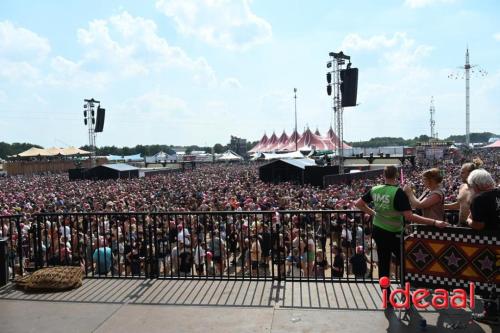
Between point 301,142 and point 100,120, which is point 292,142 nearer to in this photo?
point 301,142

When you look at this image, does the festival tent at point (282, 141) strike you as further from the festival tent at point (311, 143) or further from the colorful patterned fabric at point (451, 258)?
the colorful patterned fabric at point (451, 258)

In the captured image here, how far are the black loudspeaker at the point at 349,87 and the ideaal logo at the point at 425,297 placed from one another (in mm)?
22621

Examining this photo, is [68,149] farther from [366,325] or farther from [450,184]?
[366,325]

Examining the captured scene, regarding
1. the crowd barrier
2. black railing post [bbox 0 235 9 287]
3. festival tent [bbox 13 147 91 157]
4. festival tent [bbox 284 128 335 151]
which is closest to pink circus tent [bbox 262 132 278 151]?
festival tent [bbox 284 128 335 151]

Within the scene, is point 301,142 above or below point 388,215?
above

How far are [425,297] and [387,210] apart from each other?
1102mm

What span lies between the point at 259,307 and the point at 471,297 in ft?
7.07

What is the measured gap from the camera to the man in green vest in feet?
13.9

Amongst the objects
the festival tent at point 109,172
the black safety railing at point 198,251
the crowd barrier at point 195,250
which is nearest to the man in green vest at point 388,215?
the black safety railing at point 198,251

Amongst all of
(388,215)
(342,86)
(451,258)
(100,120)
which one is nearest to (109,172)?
(100,120)

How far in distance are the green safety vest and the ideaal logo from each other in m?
0.58

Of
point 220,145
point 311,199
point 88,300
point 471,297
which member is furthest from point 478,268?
point 220,145

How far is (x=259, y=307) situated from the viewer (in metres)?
4.69

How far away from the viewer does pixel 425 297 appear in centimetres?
458
